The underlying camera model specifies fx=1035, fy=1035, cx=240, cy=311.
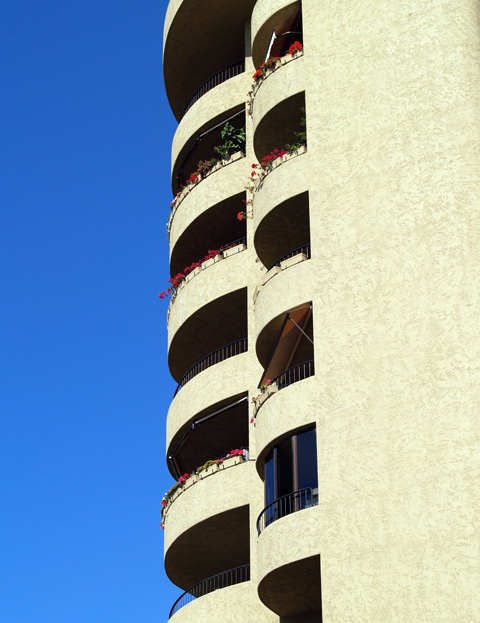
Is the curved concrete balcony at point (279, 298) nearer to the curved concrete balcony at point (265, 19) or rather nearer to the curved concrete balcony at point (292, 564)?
the curved concrete balcony at point (292, 564)

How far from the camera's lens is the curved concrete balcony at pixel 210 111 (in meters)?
34.0

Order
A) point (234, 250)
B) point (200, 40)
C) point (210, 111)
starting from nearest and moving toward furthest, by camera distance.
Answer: point (234, 250)
point (210, 111)
point (200, 40)

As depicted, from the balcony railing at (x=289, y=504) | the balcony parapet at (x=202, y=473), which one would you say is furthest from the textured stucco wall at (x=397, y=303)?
the balcony parapet at (x=202, y=473)

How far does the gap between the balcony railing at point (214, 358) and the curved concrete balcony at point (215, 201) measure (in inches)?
149

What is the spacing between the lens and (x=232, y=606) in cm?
2589

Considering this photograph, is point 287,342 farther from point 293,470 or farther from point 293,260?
point 293,470

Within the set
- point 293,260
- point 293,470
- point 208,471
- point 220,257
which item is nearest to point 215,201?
point 220,257

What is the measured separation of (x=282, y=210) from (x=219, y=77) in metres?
10.1

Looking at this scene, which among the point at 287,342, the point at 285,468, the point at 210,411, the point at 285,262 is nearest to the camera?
the point at 285,468

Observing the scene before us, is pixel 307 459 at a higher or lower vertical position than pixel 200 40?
lower

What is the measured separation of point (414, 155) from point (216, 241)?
1074cm

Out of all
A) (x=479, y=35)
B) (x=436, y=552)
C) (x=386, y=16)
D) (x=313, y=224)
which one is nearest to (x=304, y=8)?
(x=386, y=16)

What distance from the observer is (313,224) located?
2562cm

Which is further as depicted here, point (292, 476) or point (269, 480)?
point (269, 480)
